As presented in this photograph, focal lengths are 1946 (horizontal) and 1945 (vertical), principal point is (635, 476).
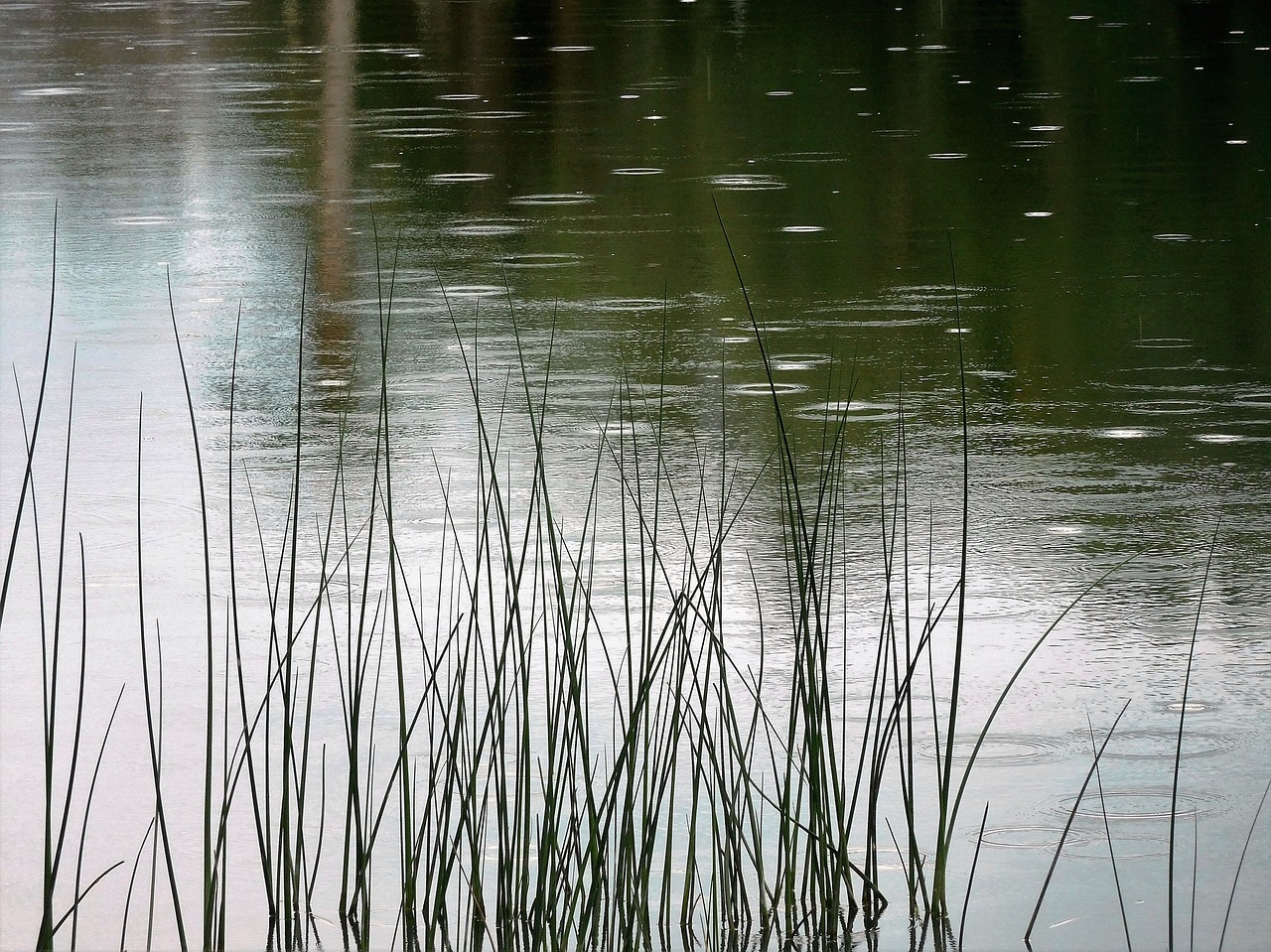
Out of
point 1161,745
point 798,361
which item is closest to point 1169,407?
point 798,361

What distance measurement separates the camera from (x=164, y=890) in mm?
2201

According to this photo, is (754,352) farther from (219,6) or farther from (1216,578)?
(219,6)

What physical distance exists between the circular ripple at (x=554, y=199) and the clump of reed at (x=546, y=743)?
10.0 ft

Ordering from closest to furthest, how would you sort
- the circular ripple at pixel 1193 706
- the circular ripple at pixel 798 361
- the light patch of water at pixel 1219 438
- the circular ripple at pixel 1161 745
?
1. the circular ripple at pixel 1161 745
2. the circular ripple at pixel 1193 706
3. the light patch of water at pixel 1219 438
4. the circular ripple at pixel 798 361

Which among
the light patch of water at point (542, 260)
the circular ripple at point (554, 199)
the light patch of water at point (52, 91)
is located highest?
the light patch of water at point (52, 91)

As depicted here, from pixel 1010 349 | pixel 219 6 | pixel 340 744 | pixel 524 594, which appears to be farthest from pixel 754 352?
pixel 219 6

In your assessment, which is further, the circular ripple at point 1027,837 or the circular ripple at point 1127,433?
the circular ripple at point 1127,433

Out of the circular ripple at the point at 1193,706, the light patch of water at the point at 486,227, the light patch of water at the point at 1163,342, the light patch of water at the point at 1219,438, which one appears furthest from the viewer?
the light patch of water at the point at 486,227

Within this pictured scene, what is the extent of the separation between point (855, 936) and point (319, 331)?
130 inches

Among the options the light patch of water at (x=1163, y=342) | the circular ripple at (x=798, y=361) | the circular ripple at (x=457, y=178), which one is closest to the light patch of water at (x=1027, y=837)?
the circular ripple at (x=798, y=361)

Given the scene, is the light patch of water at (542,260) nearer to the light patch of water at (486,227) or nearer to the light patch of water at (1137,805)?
the light patch of water at (486,227)

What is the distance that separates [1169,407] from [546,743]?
6.66 ft

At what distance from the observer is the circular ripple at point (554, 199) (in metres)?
6.83

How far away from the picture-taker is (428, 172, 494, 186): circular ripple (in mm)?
7324
